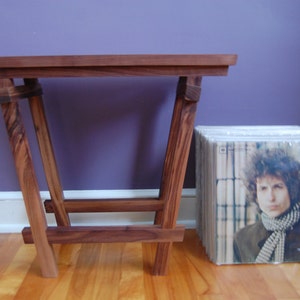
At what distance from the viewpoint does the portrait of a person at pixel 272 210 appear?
83cm

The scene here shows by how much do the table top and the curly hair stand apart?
0.86 ft

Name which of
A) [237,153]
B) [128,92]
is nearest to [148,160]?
[128,92]

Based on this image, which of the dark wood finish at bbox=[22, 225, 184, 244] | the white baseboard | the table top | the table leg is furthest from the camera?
the white baseboard

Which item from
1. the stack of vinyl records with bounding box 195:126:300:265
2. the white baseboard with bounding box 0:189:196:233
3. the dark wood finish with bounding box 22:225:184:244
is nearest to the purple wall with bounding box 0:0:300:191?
the white baseboard with bounding box 0:189:196:233

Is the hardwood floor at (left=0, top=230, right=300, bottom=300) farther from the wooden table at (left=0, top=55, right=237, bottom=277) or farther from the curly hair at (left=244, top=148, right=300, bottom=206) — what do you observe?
the curly hair at (left=244, top=148, right=300, bottom=206)

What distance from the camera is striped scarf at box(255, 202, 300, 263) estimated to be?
851 mm

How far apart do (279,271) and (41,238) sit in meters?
0.62

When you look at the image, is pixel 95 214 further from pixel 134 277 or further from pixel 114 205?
pixel 134 277

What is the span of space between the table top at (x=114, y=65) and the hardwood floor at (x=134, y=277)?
51 cm

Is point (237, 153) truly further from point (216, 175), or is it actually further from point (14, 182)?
point (14, 182)

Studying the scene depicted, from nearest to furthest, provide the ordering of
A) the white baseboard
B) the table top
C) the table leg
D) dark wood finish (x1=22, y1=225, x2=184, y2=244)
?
the table top
dark wood finish (x1=22, y1=225, x2=184, y2=244)
the table leg
the white baseboard

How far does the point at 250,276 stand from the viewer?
827 mm

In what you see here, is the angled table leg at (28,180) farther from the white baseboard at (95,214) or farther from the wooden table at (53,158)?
the white baseboard at (95,214)

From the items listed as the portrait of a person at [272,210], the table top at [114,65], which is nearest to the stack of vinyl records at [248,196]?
the portrait of a person at [272,210]
